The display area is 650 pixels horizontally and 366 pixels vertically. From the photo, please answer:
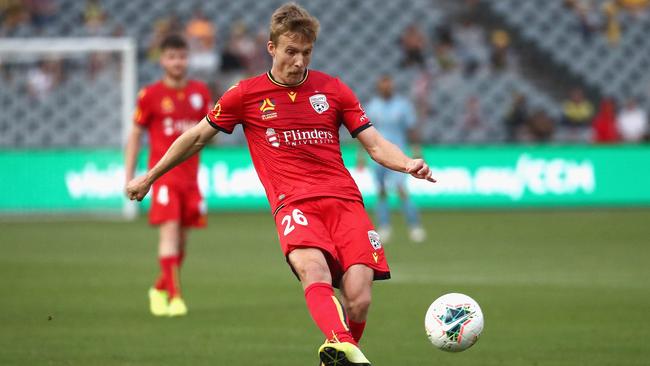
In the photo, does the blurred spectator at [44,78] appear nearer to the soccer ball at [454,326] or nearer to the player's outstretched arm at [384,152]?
the player's outstretched arm at [384,152]

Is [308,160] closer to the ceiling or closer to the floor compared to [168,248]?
Answer: closer to the floor

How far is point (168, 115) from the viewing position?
10.5m

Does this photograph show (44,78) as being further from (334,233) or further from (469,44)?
(334,233)

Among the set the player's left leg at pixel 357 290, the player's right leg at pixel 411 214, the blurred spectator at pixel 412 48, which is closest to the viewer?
the player's left leg at pixel 357 290

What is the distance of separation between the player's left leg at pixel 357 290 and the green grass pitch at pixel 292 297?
1197 millimetres

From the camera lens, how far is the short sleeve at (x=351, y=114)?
6754 mm

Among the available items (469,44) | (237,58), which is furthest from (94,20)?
(469,44)

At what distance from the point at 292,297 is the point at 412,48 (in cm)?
1757

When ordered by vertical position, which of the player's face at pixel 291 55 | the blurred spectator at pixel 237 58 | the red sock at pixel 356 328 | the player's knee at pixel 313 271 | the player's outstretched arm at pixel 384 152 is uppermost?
the blurred spectator at pixel 237 58

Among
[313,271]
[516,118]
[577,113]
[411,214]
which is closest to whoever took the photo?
[313,271]

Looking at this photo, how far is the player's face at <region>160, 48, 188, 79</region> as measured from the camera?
1026 centimetres

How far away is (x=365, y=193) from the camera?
75.9 ft

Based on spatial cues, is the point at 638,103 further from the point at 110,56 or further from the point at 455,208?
the point at 110,56

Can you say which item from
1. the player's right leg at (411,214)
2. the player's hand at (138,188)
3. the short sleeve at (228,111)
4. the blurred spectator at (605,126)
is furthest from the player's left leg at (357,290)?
the blurred spectator at (605,126)
